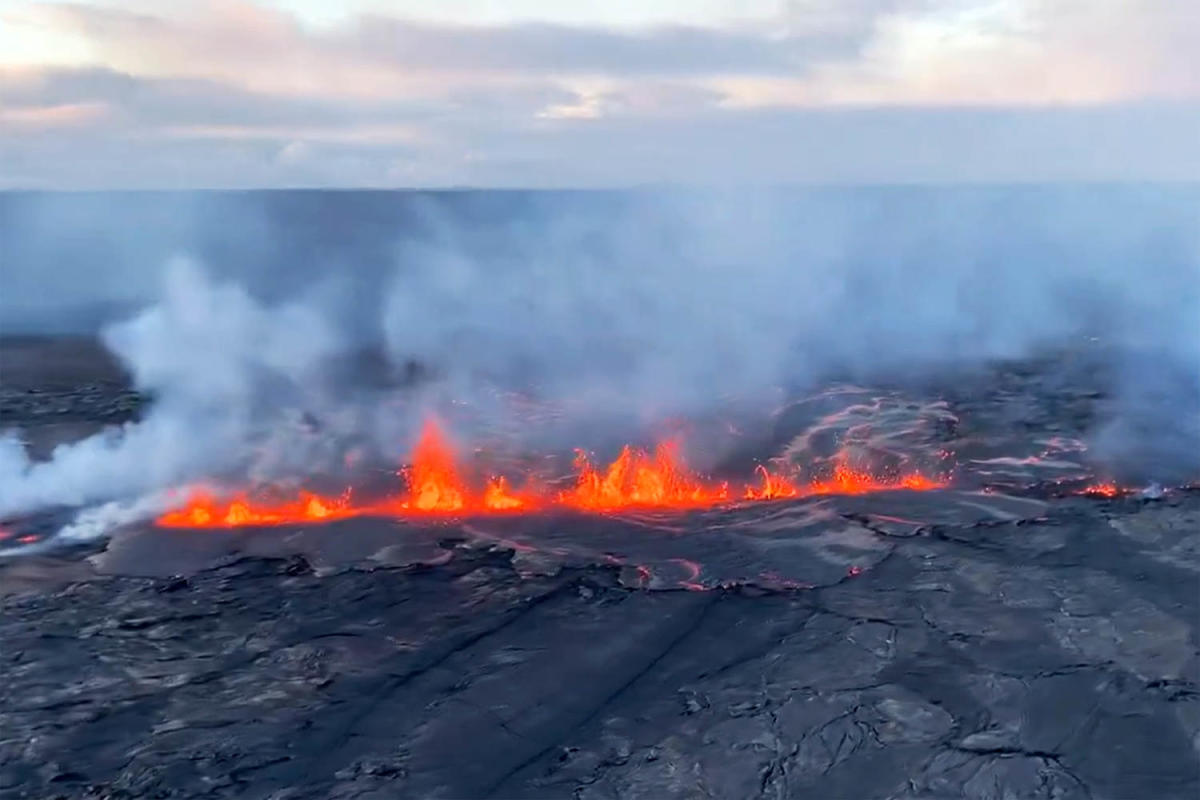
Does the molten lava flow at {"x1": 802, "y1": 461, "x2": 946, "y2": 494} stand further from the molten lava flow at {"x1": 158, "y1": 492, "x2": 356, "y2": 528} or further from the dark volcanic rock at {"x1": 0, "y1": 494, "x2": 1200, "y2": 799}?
the molten lava flow at {"x1": 158, "y1": 492, "x2": 356, "y2": 528}

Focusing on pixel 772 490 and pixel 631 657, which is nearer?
pixel 631 657

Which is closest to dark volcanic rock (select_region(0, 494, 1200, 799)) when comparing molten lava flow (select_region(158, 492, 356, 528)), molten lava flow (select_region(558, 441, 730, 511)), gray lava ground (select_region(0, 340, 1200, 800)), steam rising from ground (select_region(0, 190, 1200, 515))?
gray lava ground (select_region(0, 340, 1200, 800))

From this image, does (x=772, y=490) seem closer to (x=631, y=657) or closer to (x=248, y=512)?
(x=631, y=657)

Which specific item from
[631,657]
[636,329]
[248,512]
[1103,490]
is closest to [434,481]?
[248,512]

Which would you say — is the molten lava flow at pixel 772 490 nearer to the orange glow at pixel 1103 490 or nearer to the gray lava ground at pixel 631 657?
the gray lava ground at pixel 631 657

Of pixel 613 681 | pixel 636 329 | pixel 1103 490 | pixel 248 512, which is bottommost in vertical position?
pixel 613 681

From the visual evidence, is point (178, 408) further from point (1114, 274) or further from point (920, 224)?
point (920, 224)

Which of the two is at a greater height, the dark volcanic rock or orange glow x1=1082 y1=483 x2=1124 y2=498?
orange glow x1=1082 y1=483 x2=1124 y2=498

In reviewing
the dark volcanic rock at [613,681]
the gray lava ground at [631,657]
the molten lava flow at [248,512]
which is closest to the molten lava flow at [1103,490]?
the gray lava ground at [631,657]
